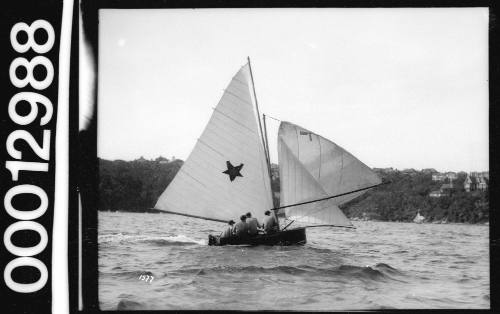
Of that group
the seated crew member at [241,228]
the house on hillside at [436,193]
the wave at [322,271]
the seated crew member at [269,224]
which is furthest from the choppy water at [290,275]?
the seated crew member at [269,224]

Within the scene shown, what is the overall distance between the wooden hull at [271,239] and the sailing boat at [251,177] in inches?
1.0

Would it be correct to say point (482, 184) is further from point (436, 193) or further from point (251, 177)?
point (251, 177)

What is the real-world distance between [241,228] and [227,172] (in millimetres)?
1487

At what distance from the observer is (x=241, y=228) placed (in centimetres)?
1428

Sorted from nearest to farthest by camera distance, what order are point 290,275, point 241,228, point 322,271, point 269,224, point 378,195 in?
point 290,275 < point 322,271 < point 241,228 < point 269,224 < point 378,195

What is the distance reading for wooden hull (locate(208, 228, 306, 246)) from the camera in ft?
46.5

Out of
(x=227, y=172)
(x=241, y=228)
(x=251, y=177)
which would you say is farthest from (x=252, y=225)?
(x=227, y=172)

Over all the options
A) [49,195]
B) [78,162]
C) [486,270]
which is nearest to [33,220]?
[49,195]

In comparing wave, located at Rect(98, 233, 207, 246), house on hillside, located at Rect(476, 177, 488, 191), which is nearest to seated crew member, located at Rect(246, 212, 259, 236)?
wave, located at Rect(98, 233, 207, 246)

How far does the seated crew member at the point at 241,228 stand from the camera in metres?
14.2

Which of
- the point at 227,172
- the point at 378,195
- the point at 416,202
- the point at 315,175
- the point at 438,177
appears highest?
the point at 227,172

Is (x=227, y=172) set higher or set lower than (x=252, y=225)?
higher

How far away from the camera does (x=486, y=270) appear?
9.23 metres

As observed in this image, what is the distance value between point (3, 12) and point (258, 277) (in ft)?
20.3
